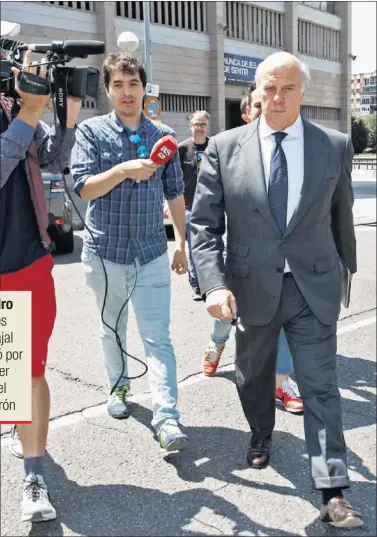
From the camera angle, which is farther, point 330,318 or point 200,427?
point 200,427

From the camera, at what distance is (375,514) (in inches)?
82.7

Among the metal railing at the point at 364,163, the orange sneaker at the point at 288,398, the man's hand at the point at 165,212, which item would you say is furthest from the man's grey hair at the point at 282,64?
the orange sneaker at the point at 288,398

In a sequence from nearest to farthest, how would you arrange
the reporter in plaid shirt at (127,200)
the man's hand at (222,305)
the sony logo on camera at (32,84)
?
the sony logo on camera at (32,84) → the reporter in plaid shirt at (127,200) → the man's hand at (222,305)

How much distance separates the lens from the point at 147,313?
194 cm

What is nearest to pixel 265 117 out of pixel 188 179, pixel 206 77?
pixel 206 77

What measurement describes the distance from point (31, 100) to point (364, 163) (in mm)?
789

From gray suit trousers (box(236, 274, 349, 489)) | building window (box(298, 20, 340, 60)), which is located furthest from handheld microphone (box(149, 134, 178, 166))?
gray suit trousers (box(236, 274, 349, 489))

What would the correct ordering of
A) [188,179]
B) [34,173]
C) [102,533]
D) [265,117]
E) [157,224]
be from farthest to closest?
[102,533]
[188,179]
[157,224]
[265,117]
[34,173]

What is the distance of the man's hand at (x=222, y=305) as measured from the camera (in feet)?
5.43

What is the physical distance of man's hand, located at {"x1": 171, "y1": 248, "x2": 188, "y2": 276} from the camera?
171 cm

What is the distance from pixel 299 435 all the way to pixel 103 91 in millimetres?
1677

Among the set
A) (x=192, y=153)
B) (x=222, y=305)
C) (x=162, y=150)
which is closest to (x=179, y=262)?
(x=222, y=305)

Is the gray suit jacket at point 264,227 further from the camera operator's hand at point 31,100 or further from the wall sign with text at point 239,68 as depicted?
the camera operator's hand at point 31,100

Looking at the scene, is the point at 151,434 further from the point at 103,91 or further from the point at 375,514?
the point at 103,91
